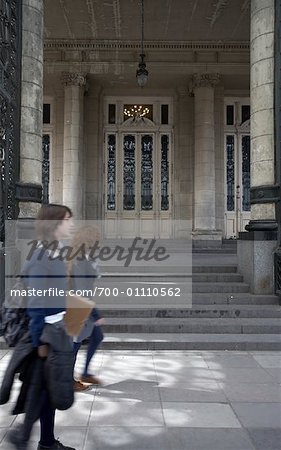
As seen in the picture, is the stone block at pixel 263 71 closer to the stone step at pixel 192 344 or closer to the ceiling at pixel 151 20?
the ceiling at pixel 151 20

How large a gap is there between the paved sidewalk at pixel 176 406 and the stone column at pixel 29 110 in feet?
11.5

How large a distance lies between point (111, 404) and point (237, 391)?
1.46m

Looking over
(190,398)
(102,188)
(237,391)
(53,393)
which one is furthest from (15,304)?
(102,188)


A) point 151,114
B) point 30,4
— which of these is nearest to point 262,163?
point 30,4

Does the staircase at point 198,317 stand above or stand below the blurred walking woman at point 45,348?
below

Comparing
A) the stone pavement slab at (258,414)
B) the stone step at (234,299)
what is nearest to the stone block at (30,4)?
the stone step at (234,299)

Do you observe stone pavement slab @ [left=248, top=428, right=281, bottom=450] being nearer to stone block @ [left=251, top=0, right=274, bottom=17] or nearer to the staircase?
the staircase

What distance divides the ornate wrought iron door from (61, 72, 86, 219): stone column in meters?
7.17

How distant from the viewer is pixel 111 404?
478cm

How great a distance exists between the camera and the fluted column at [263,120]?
9.46 metres

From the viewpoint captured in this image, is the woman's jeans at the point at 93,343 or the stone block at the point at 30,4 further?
the stone block at the point at 30,4

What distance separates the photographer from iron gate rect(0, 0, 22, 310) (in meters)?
8.21

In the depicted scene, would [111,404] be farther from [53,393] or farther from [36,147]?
[36,147]

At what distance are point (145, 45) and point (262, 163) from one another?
28.2 feet
